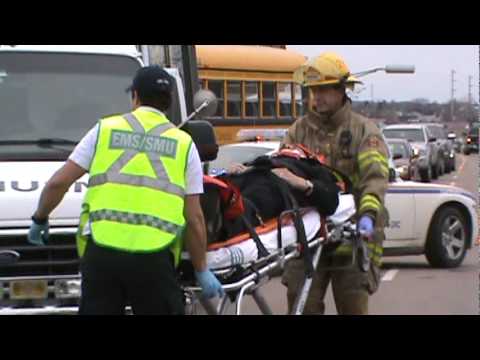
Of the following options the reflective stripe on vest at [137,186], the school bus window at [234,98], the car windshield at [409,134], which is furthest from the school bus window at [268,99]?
the reflective stripe on vest at [137,186]

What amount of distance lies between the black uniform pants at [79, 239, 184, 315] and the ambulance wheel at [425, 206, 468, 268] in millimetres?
8662

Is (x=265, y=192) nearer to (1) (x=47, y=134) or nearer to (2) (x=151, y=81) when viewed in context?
(2) (x=151, y=81)

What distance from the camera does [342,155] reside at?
613 cm

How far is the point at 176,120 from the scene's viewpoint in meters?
→ 8.18

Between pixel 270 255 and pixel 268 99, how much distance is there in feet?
59.6

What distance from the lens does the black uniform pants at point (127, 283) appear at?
15.3ft

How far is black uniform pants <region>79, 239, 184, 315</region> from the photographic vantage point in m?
4.65

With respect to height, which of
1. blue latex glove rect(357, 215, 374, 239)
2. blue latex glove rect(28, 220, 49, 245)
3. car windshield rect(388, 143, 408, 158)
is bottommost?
car windshield rect(388, 143, 408, 158)

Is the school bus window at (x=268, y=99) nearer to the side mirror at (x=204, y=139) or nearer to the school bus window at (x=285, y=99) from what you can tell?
the school bus window at (x=285, y=99)

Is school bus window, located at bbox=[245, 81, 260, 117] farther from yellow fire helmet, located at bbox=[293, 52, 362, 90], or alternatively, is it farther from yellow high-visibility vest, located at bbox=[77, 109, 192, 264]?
yellow high-visibility vest, located at bbox=[77, 109, 192, 264]

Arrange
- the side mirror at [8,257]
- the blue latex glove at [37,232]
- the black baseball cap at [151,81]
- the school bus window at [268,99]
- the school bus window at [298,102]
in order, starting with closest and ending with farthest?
the black baseball cap at [151,81]
the blue latex glove at [37,232]
the side mirror at [8,257]
the school bus window at [268,99]
the school bus window at [298,102]

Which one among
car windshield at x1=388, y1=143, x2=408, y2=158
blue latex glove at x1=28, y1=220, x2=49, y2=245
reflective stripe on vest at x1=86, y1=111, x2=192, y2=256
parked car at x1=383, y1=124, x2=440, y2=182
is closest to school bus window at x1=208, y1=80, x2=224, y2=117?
car windshield at x1=388, y1=143, x2=408, y2=158

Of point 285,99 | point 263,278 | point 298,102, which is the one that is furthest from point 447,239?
point 298,102
